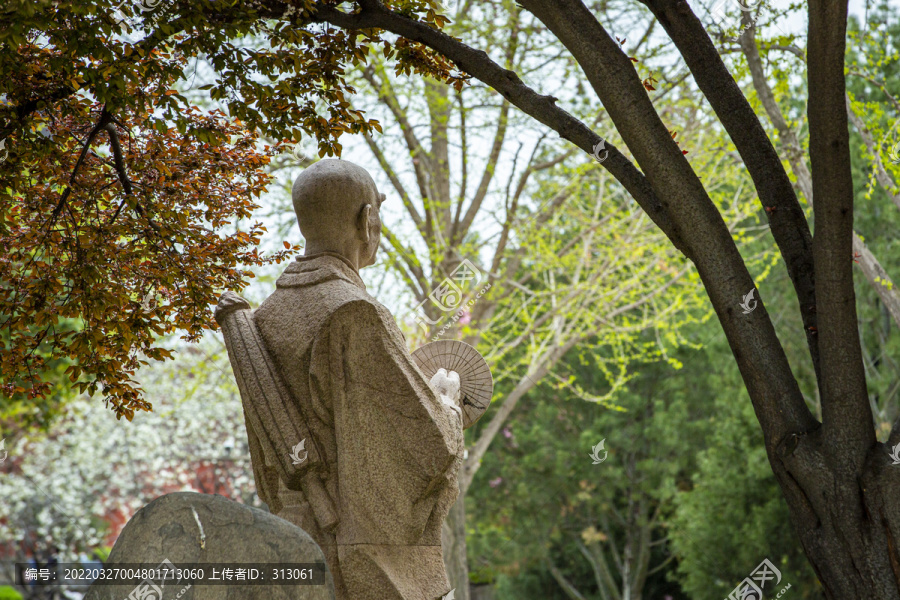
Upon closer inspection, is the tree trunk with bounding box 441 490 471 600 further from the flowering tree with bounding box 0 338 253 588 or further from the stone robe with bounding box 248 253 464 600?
the flowering tree with bounding box 0 338 253 588

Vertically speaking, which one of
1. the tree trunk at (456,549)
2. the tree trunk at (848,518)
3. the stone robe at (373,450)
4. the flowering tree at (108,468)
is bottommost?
the tree trunk at (848,518)

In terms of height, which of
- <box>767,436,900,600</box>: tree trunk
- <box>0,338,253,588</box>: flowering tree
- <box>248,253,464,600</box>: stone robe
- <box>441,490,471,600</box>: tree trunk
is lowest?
<box>767,436,900,600</box>: tree trunk

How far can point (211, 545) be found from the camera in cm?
260

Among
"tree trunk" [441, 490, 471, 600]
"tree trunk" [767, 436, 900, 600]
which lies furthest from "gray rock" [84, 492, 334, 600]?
"tree trunk" [441, 490, 471, 600]

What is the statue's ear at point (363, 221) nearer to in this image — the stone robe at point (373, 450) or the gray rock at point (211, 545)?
the stone robe at point (373, 450)

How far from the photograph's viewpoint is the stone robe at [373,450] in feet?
11.2

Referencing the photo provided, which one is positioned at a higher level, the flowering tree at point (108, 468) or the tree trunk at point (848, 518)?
the flowering tree at point (108, 468)

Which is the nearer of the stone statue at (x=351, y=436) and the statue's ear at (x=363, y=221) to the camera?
the stone statue at (x=351, y=436)

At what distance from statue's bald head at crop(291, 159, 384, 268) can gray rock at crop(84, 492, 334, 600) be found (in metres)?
1.45

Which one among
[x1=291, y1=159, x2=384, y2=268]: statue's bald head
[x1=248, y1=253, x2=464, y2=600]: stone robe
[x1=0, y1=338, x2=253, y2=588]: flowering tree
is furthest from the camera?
[x1=0, y1=338, x2=253, y2=588]: flowering tree

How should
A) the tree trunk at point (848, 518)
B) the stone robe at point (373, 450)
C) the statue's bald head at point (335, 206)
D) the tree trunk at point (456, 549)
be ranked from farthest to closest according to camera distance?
the tree trunk at point (456, 549) → the statue's bald head at point (335, 206) → the stone robe at point (373, 450) → the tree trunk at point (848, 518)

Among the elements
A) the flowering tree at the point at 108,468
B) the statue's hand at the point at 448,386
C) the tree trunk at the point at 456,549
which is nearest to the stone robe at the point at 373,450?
the statue's hand at the point at 448,386

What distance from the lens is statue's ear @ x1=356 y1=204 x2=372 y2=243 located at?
3783 millimetres

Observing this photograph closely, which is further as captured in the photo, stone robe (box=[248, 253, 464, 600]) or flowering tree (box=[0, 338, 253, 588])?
flowering tree (box=[0, 338, 253, 588])
